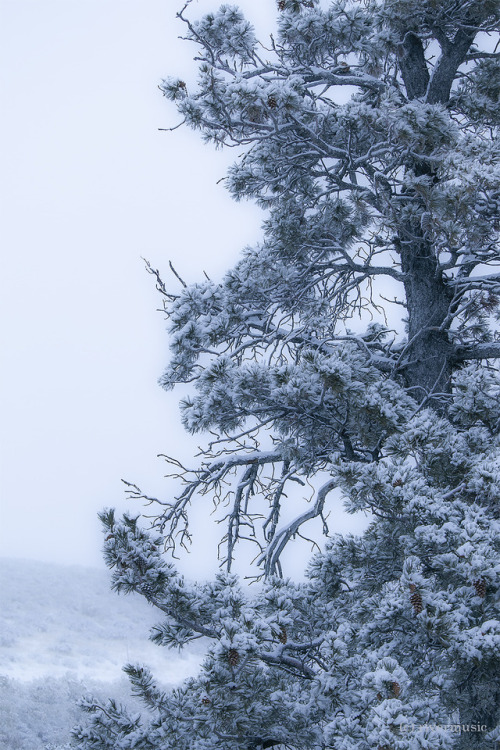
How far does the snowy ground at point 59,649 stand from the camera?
10.0 meters

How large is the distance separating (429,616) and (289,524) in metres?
3.83

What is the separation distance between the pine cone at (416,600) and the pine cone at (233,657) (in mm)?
884

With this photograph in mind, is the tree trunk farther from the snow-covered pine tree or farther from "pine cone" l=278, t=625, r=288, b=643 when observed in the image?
"pine cone" l=278, t=625, r=288, b=643

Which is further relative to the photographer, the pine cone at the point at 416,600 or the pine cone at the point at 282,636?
the pine cone at the point at 282,636

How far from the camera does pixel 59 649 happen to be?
14.9m

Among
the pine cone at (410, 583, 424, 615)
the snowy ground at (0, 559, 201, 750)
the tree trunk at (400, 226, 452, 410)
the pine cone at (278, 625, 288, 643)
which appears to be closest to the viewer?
the pine cone at (410, 583, 424, 615)

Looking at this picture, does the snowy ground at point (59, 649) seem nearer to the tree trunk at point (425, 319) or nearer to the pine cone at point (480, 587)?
the tree trunk at point (425, 319)

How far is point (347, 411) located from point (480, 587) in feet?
5.73

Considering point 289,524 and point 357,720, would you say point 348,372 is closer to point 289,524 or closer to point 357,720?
point 357,720

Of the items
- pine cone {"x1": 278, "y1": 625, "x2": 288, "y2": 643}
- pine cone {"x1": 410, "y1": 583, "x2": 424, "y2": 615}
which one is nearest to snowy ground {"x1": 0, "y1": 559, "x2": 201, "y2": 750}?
pine cone {"x1": 278, "y1": 625, "x2": 288, "y2": 643}

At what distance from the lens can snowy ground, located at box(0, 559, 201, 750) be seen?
32.9 ft

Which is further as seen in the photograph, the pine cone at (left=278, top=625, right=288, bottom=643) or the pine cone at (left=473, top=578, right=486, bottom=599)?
the pine cone at (left=278, top=625, right=288, bottom=643)

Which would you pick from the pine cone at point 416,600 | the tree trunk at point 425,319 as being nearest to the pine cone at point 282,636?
the pine cone at point 416,600

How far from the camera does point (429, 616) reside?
354cm
